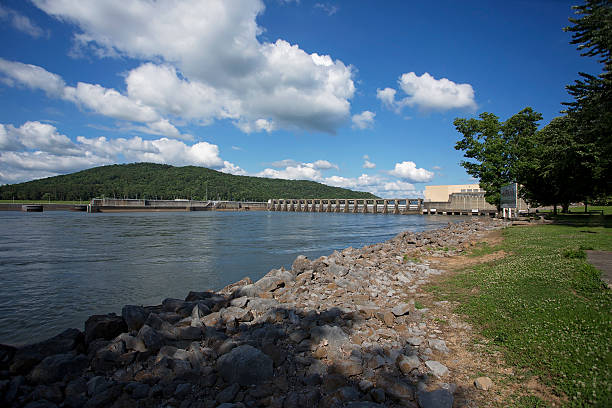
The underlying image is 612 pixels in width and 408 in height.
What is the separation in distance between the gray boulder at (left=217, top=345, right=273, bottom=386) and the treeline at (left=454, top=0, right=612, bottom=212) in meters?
23.8

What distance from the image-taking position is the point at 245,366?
15.8 feet

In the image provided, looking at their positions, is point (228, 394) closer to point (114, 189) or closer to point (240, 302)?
point (240, 302)

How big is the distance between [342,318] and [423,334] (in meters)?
1.60

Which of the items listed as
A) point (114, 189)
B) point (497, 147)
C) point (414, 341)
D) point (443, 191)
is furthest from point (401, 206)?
point (114, 189)

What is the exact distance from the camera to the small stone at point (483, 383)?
165 inches

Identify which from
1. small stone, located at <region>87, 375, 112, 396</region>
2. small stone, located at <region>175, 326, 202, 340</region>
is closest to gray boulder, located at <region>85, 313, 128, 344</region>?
small stone, located at <region>175, 326, 202, 340</region>

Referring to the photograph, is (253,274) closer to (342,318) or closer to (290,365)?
(342,318)

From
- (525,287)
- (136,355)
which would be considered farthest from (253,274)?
(525,287)

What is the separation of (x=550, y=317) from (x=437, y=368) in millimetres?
2624

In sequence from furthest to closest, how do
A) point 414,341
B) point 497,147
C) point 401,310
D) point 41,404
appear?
1. point 497,147
2. point 401,310
3. point 414,341
4. point 41,404

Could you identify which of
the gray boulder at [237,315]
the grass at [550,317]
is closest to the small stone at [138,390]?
the gray boulder at [237,315]

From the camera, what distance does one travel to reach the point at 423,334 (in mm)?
5969

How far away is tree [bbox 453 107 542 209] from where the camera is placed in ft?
124

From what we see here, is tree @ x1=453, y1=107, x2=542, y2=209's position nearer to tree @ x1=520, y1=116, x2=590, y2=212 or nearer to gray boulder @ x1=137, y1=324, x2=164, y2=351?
tree @ x1=520, y1=116, x2=590, y2=212
